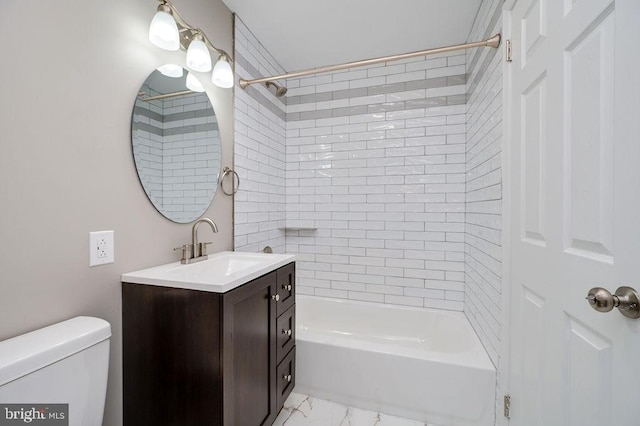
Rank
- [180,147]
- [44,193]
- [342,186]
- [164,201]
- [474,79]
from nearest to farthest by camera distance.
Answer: [44,193] < [164,201] < [180,147] < [474,79] < [342,186]

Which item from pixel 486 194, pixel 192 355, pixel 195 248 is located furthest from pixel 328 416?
pixel 486 194

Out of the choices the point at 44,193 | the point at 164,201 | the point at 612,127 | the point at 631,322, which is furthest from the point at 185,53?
the point at 631,322

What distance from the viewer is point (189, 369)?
106 cm

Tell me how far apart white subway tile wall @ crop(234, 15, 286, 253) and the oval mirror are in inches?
11.5

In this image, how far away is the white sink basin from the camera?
3.43 ft

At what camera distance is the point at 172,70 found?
1.41m

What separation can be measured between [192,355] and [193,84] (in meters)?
1.40

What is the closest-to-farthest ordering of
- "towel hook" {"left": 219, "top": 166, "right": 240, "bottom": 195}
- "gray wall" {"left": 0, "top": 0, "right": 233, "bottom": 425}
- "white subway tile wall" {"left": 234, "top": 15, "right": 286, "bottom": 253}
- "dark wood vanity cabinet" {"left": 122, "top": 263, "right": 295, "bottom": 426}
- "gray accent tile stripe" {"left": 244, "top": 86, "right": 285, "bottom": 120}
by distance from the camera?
"gray wall" {"left": 0, "top": 0, "right": 233, "bottom": 425} < "dark wood vanity cabinet" {"left": 122, "top": 263, "right": 295, "bottom": 426} < "towel hook" {"left": 219, "top": 166, "right": 240, "bottom": 195} < "white subway tile wall" {"left": 234, "top": 15, "right": 286, "bottom": 253} < "gray accent tile stripe" {"left": 244, "top": 86, "right": 285, "bottom": 120}

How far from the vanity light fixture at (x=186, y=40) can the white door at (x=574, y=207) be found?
153 cm

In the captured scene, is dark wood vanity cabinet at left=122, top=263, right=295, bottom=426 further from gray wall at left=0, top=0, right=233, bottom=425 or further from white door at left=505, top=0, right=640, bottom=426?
white door at left=505, top=0, right=640, bottom=426

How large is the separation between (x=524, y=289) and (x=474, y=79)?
1548 mm

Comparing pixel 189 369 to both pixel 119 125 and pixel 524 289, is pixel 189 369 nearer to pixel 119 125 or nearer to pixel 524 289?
pixel 119 125

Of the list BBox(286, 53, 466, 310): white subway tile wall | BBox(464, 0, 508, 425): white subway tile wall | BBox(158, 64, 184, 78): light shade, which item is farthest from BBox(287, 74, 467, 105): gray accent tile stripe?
BBox(158, 64, 184, 78): light shade

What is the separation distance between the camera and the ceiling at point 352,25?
5.93 feet
